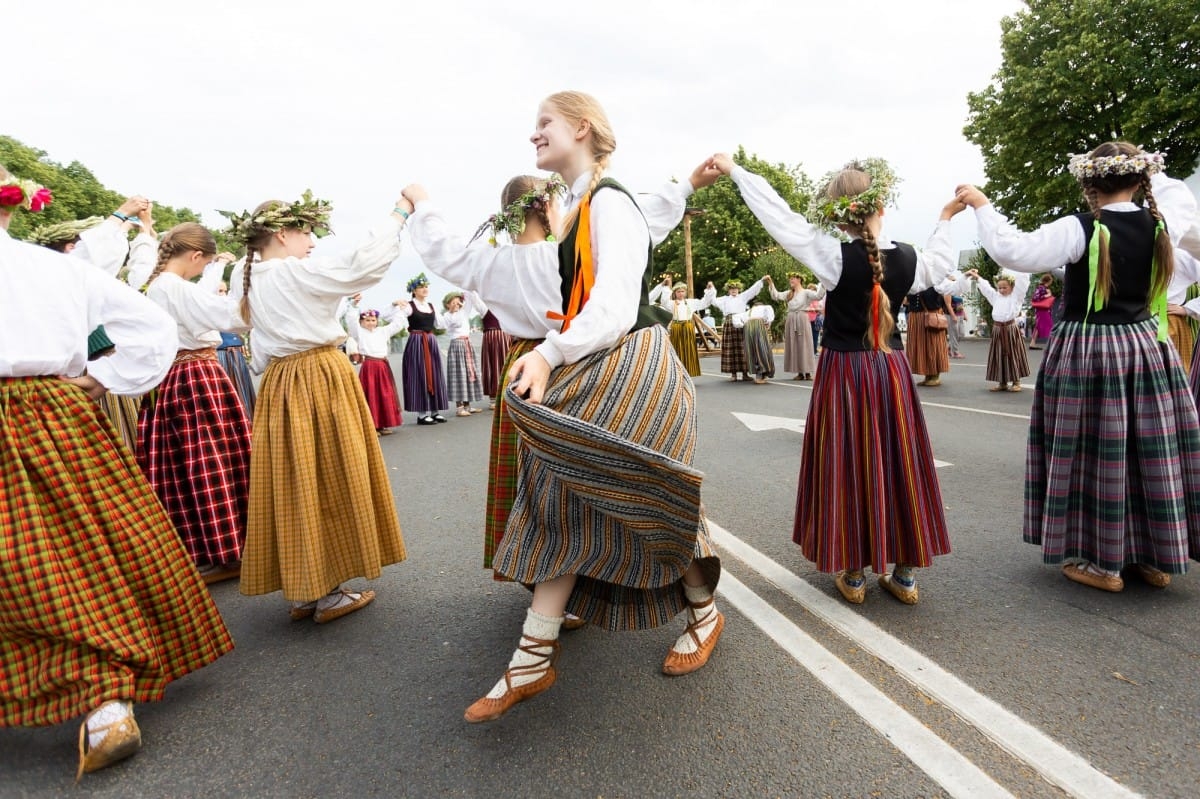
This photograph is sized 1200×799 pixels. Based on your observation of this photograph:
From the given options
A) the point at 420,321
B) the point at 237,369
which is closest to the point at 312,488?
the point at 237,369

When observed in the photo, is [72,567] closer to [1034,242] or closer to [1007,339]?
[1034,242]

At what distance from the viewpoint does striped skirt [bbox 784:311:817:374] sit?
14234 millimetres

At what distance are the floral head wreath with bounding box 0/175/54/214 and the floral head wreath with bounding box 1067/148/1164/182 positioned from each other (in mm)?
4132

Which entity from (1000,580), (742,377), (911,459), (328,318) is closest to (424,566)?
(328,318)

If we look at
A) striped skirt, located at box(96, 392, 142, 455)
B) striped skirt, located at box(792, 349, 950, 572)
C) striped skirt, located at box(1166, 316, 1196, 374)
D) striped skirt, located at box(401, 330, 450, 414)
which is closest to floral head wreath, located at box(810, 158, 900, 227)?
striped skirt, located at box(792, 349, 950, 572)

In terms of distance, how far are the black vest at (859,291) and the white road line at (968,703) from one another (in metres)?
1.17

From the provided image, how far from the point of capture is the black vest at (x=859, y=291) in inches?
117

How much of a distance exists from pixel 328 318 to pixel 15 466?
136 cm

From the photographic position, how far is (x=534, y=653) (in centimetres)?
225

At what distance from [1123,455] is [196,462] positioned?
4625 millimetres

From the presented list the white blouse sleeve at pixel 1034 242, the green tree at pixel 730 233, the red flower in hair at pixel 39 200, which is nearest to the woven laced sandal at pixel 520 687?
the red flower in hair at pixel 39 200

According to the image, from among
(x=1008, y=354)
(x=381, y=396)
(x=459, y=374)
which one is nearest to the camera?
(x=381, y=396)

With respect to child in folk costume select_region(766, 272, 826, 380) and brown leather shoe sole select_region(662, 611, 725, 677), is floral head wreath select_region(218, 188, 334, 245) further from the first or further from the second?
child in folk costume select_region(766, 272, 826, 380)

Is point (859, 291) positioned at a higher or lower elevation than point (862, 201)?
lower
